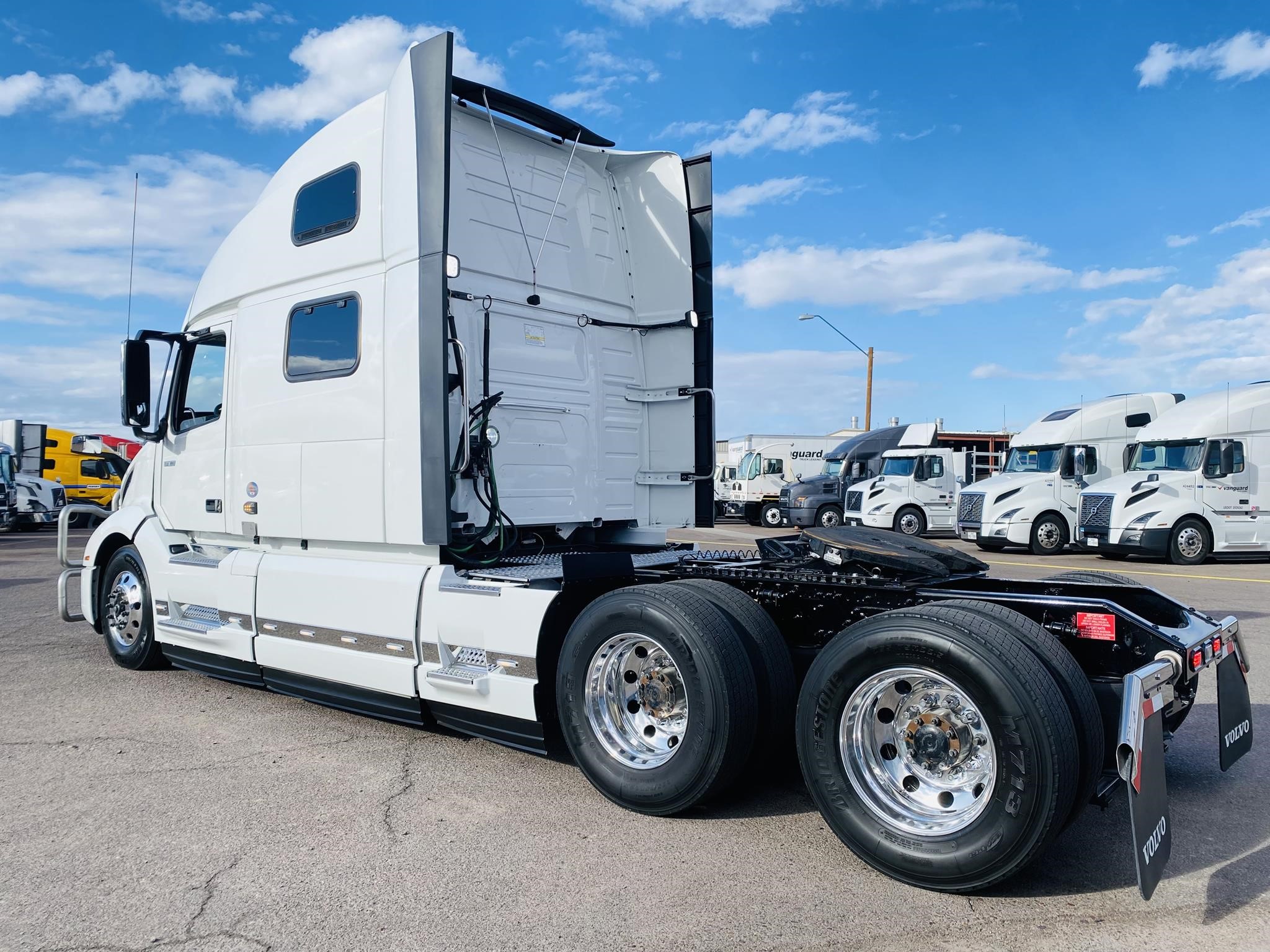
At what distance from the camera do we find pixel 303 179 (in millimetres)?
5910

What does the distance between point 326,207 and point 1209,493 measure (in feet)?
57.4

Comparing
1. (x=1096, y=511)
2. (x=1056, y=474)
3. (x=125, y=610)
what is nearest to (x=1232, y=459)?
(x=1096, y=511)

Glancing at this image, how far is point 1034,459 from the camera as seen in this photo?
2117cm

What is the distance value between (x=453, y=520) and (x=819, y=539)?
1.99 m

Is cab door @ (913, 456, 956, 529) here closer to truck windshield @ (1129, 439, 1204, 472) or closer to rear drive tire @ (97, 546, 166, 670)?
truck windshield @ (1129, 439, 1204, 472)

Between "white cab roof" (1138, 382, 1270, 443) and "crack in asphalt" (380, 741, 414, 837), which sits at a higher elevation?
"white cab roof" (1138, 382, 1270, 443)

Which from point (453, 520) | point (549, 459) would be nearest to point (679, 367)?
point (549, 459)

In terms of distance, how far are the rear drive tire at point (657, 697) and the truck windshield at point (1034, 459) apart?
18579 mm

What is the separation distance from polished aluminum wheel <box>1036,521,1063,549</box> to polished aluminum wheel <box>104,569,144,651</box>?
18226 mm

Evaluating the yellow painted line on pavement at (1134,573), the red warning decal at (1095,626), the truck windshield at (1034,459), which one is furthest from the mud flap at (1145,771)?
the truck windshield at (1034,459)

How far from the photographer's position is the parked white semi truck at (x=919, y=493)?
24.0 metres

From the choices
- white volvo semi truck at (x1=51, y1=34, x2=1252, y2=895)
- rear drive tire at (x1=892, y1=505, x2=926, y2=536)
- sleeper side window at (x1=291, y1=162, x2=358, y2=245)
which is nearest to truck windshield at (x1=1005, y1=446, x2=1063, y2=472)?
rear drive tire at (x1=892, y1=505, x2=926, y2=536)

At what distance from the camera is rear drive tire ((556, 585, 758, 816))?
388 centimetres

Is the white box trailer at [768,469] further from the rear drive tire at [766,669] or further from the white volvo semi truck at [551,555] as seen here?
the rear drive tire at [766,669]
